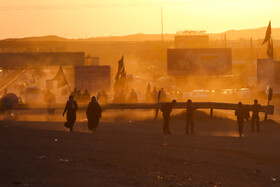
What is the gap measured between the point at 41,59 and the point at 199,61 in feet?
62.1

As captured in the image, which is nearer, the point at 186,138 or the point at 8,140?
the point at 8,140

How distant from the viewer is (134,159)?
1842 cm

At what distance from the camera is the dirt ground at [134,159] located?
577 inches

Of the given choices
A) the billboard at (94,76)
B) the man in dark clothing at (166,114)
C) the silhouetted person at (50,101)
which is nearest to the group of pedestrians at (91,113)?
the man in dark clothing at (166,114)

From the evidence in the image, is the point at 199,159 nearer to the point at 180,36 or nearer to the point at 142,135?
the point at 142,135

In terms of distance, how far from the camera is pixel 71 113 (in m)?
26.3

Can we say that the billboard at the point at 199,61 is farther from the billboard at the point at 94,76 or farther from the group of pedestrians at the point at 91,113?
the group of pedestrians at the point at 91,113

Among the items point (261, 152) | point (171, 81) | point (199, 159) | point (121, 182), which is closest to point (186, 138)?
point (261, 152)

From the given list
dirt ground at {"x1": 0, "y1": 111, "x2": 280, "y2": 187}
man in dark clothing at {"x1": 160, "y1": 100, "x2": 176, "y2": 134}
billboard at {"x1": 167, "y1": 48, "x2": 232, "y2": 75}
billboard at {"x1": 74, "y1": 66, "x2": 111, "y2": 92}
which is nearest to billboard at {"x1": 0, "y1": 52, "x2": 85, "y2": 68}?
billboard at {"x1": 167, "y1": 48, "x2": 232, "y2": 75}

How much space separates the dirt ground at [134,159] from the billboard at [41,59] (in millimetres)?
55891

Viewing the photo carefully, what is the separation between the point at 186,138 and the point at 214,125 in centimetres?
905

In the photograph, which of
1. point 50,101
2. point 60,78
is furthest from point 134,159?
point 60,78

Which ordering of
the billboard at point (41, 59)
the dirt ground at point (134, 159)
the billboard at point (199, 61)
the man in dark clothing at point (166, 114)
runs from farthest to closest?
the billboard at point (41, 59), the billboard at point (199, 61), the man in dark clothing at point (166, 114), the dirt ground at point (134, 159)

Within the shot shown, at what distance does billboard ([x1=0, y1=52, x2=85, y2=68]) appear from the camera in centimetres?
8256
